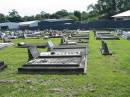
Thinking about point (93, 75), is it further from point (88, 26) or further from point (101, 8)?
point (101, 8)

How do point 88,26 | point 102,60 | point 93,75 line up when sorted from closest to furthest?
1. point 93,75
2. point 102,60
3. point 88,26

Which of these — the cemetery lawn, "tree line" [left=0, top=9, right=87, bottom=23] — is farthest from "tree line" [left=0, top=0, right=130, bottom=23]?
the cemetery lawn

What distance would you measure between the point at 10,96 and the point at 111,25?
51438 mm

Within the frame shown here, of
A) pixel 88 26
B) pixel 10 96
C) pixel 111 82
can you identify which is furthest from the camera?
pixel 88 26

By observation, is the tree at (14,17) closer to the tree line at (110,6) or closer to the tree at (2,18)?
the tree at (2,18)

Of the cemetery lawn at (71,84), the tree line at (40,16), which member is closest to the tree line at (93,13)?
the tree line at (40,16)

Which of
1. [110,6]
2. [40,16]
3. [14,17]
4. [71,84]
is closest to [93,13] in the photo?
[110,6]

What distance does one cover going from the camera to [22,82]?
10258mm

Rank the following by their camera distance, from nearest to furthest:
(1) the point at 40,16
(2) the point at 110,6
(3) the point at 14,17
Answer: (2) the point at 110,6 → (3) the point at 14,17 → (1) the point at 40,16

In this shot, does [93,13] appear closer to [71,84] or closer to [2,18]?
[2,18]

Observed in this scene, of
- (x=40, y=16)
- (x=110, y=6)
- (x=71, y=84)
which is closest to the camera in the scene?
(x=71, y=84)

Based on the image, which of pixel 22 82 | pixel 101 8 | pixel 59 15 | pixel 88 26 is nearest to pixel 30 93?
pixel 22 82

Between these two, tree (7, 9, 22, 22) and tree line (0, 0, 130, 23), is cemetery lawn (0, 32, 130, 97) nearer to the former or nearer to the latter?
tree line (0, 0, 130, 23)

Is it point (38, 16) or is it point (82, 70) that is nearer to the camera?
point (82, 70)
